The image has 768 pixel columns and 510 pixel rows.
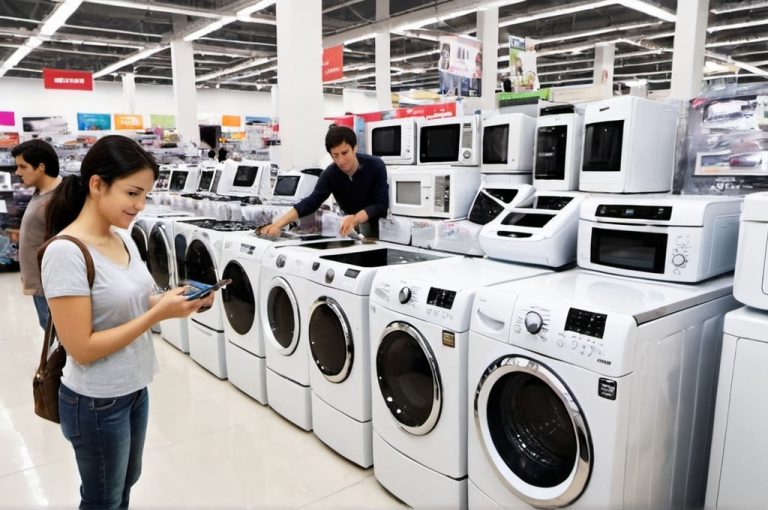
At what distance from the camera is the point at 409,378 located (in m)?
2.35

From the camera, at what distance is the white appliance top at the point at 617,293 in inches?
67.1

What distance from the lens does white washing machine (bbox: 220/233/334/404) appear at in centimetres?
334

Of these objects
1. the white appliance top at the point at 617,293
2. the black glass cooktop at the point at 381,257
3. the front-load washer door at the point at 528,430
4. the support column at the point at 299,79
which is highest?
the support column at the point at 299,79

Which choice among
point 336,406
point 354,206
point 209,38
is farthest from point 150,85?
point 336,406

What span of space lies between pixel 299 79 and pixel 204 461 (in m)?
3.76

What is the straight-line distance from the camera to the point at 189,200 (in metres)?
5.77

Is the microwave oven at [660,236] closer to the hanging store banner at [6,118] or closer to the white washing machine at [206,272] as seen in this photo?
the white washing machine at [206,272]

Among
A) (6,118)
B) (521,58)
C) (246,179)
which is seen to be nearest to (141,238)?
(246,179)

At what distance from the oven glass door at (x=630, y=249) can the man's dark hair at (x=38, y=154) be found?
2.96m

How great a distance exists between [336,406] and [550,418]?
A: 1207mm

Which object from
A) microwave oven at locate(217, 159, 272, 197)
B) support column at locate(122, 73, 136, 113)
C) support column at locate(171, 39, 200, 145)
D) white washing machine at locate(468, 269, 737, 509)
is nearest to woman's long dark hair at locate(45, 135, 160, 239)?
white washing machine at locate(468, 269, 737, 509)

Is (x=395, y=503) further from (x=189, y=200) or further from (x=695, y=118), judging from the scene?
(x=189, y=200)

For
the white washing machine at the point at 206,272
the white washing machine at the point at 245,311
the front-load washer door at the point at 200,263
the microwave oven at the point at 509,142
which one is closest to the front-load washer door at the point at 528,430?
the microwave oven at the point at 509,142

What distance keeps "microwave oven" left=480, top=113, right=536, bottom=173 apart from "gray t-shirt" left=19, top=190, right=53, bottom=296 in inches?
101
